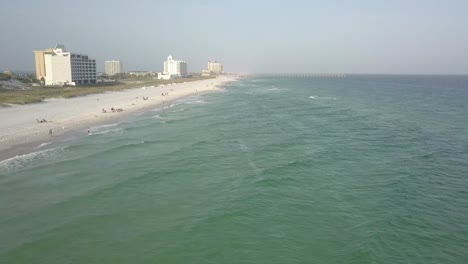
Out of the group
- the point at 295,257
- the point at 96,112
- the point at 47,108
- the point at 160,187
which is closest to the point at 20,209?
the point at 160,187

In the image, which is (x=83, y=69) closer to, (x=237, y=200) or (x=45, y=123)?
(x=45, y=123)

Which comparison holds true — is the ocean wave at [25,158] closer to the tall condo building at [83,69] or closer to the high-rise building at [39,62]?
the tall condo building at [83,69]

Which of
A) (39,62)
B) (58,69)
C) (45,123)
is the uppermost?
(39,62)

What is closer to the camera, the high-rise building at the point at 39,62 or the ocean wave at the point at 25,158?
the ocean wave at the point at 25,158

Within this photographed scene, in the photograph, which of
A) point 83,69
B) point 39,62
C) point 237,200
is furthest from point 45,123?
point 39,62

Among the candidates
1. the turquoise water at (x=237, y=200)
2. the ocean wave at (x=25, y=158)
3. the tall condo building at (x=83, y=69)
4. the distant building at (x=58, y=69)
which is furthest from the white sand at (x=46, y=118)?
the tall condo building at (x=83, y=69)

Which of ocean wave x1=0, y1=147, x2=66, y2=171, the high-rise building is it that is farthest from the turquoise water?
the high-rise building
